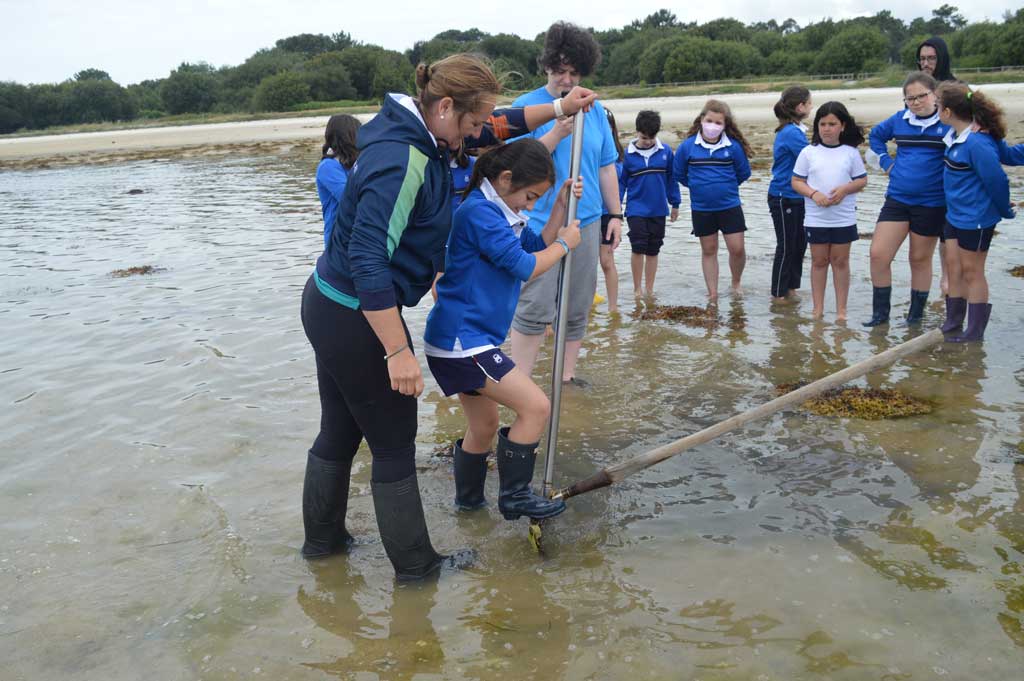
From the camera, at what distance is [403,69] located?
84.8m

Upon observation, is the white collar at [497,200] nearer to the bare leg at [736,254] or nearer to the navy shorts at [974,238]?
the navy shorts at [974,238]

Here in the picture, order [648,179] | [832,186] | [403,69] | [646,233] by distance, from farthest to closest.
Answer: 1. [403,69]
2. [646,233]
3. [648,179]
4. [832,186]

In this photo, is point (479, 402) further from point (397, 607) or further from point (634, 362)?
point (634, 362)

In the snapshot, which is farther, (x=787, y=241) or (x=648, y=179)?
(x=648, y=179)

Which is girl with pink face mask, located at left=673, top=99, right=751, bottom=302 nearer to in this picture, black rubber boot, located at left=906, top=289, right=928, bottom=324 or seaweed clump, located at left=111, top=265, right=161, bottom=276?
black rubber boot, located at left=906, top=289, right=928, bottom=324

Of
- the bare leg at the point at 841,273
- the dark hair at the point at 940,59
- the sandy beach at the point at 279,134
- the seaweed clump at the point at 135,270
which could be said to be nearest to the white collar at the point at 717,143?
the bare leg at the point at 841,273

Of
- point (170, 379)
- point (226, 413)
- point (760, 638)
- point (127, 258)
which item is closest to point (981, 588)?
point (760, 638)

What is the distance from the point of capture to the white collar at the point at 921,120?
6.92 m

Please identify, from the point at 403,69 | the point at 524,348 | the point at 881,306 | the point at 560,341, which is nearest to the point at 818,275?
the point at 881,306

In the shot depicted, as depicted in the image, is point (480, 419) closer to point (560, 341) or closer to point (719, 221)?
point (560, 341)

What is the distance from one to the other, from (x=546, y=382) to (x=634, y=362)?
Result: 84 centimetres

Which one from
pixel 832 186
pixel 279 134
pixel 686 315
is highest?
pixel 279 134

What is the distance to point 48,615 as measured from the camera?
12.0 ft

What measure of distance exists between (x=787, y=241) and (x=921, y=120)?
5.44 ft
